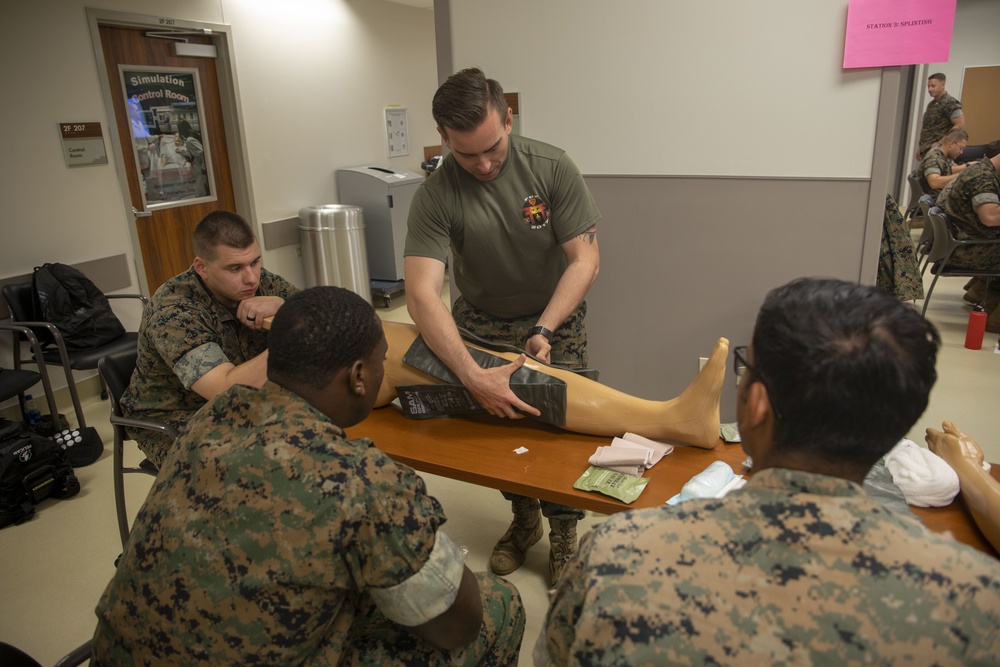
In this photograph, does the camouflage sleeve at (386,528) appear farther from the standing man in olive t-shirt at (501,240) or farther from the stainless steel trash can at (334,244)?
the stainless steel trash can at (334,244)

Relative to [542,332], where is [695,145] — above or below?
above

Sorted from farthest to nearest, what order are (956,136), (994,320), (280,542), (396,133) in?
(396,133) → (956,136) → (994,320) → (280,542)

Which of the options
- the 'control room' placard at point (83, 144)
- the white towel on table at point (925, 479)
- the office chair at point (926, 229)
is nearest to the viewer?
the white towel on table at point (925, 479)

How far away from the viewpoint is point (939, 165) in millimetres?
5469

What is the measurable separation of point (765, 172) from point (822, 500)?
1.95 metres

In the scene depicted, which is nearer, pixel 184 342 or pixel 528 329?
pixel 184 342

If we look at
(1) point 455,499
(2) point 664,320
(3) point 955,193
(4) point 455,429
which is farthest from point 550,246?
(3) point 955,193

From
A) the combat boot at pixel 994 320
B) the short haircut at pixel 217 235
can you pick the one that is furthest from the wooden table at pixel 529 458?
the combat boot at pixel 994 320

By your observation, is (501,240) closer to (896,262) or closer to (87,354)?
(896,262)

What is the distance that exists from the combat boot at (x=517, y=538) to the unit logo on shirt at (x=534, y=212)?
88cm

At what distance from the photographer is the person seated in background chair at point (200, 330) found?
1.78 meters

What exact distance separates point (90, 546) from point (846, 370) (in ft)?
8.79

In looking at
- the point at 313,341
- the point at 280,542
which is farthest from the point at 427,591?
the point at 313,341

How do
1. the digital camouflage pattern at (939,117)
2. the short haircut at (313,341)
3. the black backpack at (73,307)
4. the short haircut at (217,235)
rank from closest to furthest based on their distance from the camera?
the short haircut at (313,341) < the short haircut at (217,235) < the black backpack at (73,307) < the digital camouflage pattern at (939,117)
